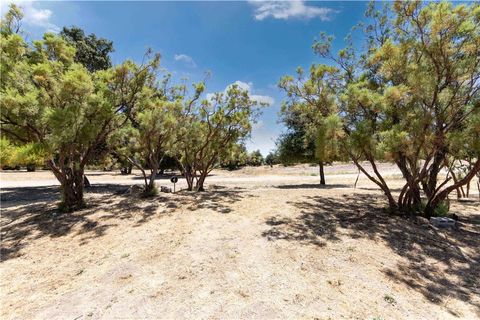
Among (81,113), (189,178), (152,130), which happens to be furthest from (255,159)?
(81,113)

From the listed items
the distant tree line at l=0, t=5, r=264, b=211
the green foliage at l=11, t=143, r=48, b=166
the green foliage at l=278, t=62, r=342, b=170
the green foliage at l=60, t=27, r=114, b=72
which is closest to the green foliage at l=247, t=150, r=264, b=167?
the green foliage at l=60, t=27, r=114, b=72

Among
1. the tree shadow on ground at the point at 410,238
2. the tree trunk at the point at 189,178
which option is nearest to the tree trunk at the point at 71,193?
the tree trunk at the point at 189,178

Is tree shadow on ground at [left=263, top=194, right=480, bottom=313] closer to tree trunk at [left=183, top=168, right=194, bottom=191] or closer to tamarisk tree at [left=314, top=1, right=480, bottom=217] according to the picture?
tamarisk tree at [left=314, top=1, right=480, bottom=217]

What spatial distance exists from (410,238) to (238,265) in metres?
5.23

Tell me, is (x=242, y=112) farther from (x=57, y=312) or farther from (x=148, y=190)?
(x=57, y=312)

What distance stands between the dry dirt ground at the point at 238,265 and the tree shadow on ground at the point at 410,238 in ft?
0.11

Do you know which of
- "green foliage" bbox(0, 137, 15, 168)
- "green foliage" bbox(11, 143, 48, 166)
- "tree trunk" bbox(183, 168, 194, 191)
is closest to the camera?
"green foliage" bbox(0, 137, 15, 168)

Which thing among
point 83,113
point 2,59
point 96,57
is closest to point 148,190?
point 83,113

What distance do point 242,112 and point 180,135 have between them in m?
3.65

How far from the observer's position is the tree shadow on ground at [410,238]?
5.38 metres

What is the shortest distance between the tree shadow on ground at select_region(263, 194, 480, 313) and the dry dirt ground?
0.03m

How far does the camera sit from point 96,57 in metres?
20.4

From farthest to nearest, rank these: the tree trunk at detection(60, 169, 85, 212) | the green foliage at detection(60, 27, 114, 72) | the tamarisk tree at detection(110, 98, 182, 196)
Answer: the green foliage at detection(60, 27, 114, 72) → the tamarisk tree at detection(110, 98, 182, 196) → the tree trunk at detection(60, 169, 85, 212)

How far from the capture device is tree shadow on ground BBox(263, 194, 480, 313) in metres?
5.38
